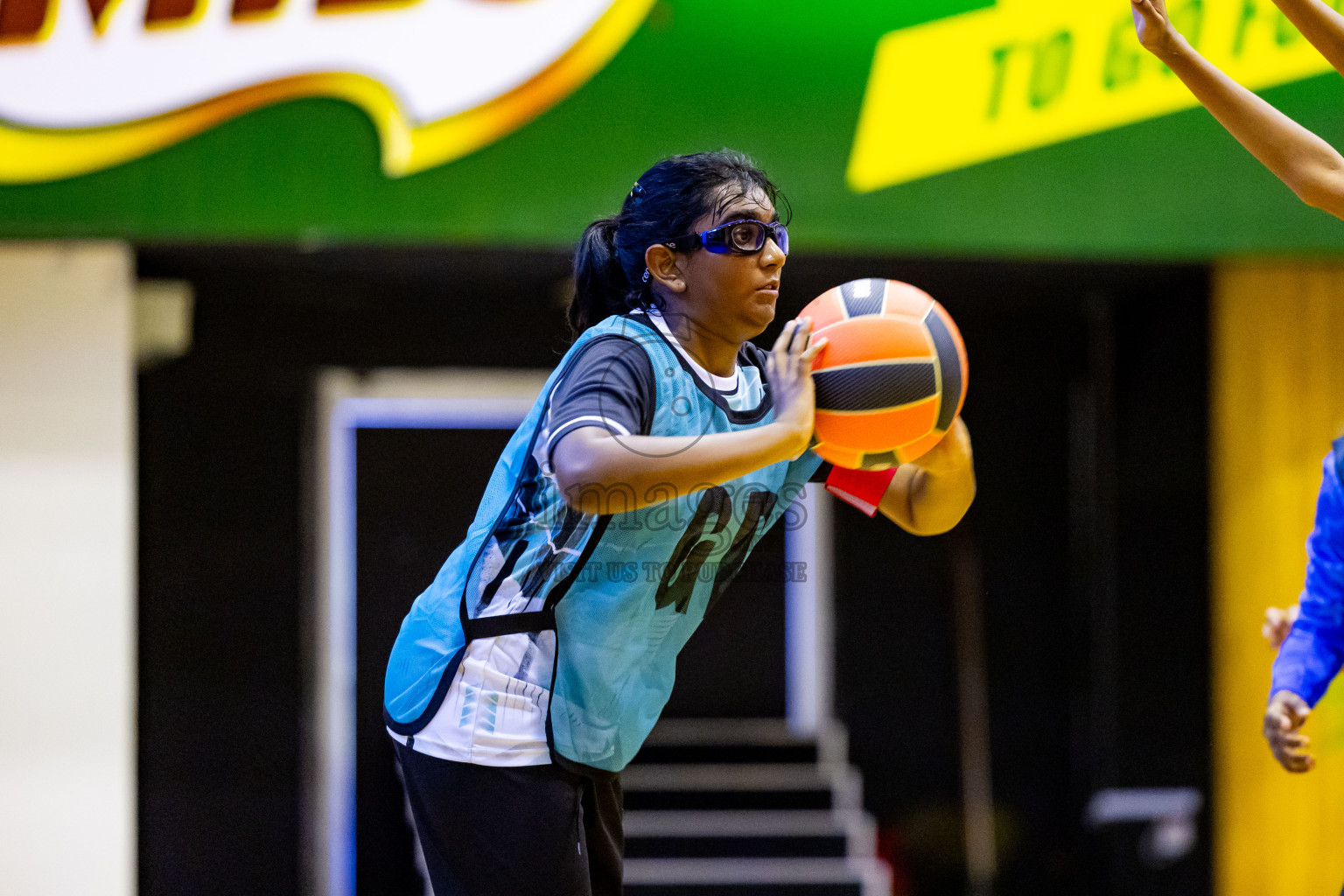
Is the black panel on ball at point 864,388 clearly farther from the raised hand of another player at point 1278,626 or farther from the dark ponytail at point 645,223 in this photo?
the raised hand of another player at point 1278,626

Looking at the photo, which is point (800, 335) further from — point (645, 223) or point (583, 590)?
point (583, 590)

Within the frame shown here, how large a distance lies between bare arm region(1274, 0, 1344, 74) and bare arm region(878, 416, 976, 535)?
0.89m

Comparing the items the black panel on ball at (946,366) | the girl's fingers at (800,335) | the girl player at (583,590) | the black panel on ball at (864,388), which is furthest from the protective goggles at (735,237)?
the black panel on ball at (946,366)

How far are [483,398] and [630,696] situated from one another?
3930mm

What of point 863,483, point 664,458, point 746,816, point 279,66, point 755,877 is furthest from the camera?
point 746,816

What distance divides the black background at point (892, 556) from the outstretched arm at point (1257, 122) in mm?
2594

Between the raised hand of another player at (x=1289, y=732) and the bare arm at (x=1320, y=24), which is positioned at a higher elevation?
the bare arm at (x=1320, y=24)

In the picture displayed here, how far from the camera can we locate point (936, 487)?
8.11 ft

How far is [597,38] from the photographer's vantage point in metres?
4.45

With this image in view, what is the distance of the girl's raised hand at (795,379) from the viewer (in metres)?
2.04

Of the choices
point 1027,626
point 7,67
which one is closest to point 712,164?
point 7,67

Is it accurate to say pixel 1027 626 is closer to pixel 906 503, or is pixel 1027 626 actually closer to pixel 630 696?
pixel 906 503

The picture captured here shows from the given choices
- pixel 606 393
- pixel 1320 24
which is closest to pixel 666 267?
pixel 606 393

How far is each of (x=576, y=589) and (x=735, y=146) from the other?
273 cm
